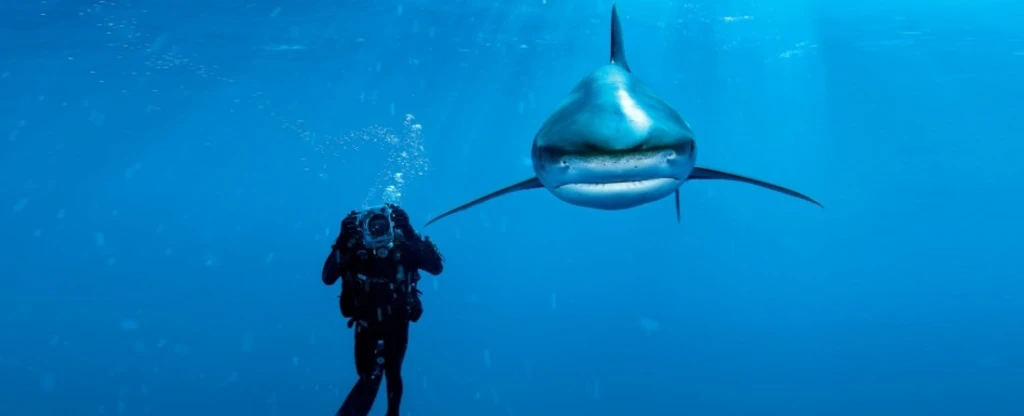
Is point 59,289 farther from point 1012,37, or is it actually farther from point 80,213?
point 80,213

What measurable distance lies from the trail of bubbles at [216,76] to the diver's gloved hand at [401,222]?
286cm

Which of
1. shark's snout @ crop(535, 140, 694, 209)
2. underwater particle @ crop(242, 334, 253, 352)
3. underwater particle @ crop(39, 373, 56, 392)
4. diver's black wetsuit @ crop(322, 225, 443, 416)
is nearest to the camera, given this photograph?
shark's snout @ crop(535, 140, 694, 209)

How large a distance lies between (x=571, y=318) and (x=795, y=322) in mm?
11892

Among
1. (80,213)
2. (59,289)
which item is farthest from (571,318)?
(80,213)

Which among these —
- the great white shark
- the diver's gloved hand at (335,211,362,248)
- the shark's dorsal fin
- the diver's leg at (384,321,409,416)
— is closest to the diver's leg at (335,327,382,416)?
the diver's leg at (384,321,409,416)

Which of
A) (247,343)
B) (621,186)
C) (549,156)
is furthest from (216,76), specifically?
(621,186)

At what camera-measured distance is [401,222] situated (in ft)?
17.8

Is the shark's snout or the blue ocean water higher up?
the shark's snout

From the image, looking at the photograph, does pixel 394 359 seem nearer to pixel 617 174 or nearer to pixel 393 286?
pixel 393 286

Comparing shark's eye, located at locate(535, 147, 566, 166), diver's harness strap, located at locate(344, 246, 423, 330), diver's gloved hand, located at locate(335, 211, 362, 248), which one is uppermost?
shark's eye, located at locate(535, 147, 566, 166)

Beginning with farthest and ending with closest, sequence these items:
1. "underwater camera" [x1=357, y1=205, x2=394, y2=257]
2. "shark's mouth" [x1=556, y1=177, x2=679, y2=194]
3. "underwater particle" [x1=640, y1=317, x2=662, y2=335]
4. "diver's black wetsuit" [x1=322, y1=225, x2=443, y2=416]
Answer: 1. "underwater particle" [x1=640, y1=317, x2=662, y2=335]
2. "diver's black wetsuit" [x1=322, y1=225, x2=443, y2=416]
3. "underwater camera" [x1=357, y1=205, x2=394, y2=257]
4. "shark's mouth" [x1=556, y1=177, x2=679, y2=194]

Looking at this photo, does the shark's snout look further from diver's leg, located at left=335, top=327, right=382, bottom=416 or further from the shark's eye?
diver's leg, located at left=335, top=327, right=382, bottom=416

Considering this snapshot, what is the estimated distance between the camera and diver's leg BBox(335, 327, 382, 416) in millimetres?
5855

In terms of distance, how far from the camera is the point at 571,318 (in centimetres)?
2912
